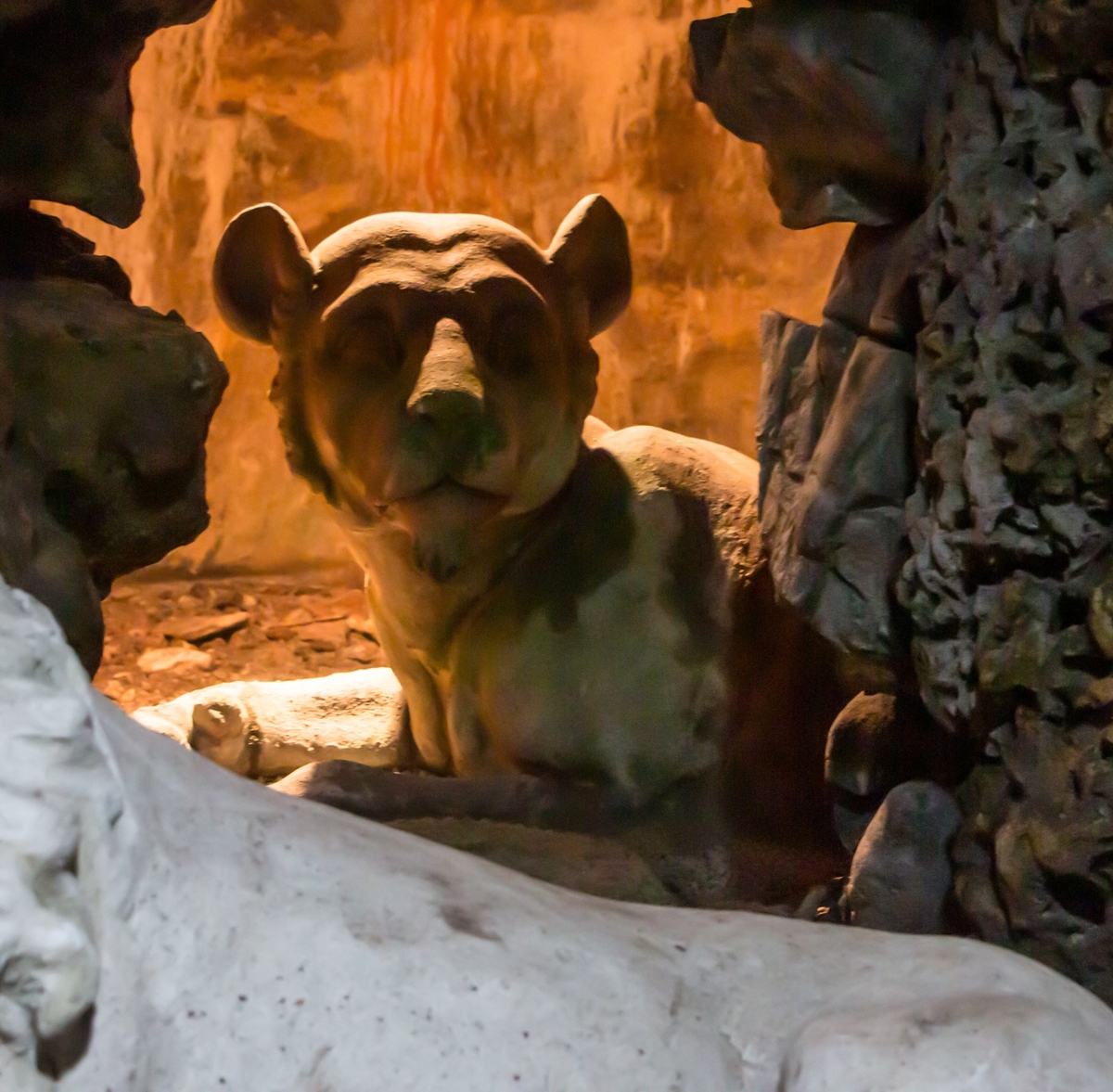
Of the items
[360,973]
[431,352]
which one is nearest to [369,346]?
[431,352]

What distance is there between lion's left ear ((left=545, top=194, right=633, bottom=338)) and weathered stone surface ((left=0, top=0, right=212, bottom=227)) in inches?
28.6

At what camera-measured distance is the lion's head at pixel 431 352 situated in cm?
216

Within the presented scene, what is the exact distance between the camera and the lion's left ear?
2.41 m

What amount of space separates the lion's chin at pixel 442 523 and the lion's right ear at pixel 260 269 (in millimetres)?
442

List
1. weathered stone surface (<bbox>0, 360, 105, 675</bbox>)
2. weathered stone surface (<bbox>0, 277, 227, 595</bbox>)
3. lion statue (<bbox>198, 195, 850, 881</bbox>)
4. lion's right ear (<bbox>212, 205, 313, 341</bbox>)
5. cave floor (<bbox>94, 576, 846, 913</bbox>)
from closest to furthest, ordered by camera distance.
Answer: weathered stone surface (<bbox>0, 360, 105, 675</bbox>) < weathered stone surface (<bbox>0, 277, 227, 595</bbox>) < lion statue (<bbox>198, 195, 850, 881</bbox>) < lion's right ear (<bbox>212, 205, 313, 341</bbox>) < cave floor (<bbox>94, 576, 846, 913</bbox>)

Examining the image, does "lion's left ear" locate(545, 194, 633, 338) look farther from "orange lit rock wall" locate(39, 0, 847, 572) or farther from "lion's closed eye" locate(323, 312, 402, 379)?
"orange lit rock wall" locate(39, 0, 847, 572)

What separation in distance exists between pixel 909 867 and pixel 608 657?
733 mm

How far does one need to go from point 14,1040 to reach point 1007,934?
114cm

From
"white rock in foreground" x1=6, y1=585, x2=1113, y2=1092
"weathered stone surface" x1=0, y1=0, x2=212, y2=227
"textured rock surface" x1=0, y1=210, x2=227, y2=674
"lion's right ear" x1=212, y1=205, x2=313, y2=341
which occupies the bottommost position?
"white rock in foreground" x1=6, y1=585, x2=1113, y2=1092

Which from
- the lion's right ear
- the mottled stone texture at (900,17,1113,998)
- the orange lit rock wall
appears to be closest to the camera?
the mottled stone texture at (900,17,1113,998)

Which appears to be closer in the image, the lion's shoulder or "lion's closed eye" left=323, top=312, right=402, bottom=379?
"lion's closed eye" left=323, top=312, right=402, bottom=379

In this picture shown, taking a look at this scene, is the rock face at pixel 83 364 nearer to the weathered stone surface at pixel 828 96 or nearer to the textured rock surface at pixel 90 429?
the textured rock surface at pixel 90 429

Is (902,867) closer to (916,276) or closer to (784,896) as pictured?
(784,896)

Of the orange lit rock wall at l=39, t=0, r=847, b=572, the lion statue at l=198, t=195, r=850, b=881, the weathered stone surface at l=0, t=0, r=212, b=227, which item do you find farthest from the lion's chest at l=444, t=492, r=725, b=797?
A: the orange lit rock wall at l=39, t=0, r=847, b=572
